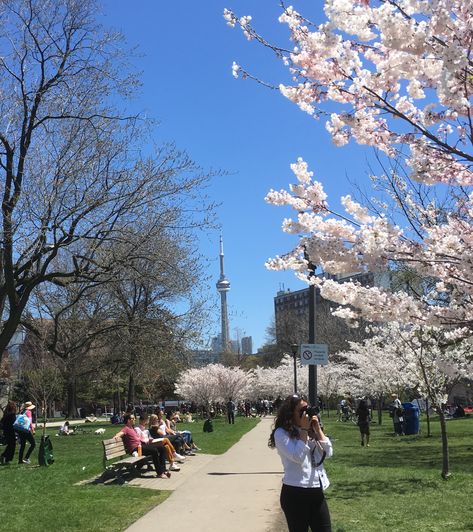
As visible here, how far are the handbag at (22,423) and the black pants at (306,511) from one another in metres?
11.1

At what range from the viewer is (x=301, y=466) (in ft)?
15.6

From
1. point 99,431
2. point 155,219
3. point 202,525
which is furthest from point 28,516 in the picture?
point 99,431

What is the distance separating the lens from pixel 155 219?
1555 centimetres

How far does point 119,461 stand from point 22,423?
13.9 feet

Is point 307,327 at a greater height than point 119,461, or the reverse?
point 307,327

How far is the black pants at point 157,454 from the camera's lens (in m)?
12.0

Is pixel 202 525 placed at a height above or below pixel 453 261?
below

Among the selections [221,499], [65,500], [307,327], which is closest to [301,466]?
[221,499]

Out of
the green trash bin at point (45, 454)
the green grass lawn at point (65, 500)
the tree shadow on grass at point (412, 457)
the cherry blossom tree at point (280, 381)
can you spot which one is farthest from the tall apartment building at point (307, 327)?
the green grass lawn at point (65, 500)

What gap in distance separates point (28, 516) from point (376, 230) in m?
5.77

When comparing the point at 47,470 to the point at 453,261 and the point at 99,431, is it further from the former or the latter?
the point at 99,431

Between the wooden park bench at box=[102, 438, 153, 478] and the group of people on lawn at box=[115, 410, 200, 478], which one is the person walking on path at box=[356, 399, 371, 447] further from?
the wooden park bench at box=[102, 438, 153, 478]

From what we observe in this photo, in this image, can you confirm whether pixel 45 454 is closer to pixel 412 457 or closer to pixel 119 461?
pixel 119 461

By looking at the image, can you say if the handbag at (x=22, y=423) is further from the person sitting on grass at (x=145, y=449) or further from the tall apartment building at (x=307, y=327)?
the tall apartment building at (x=307, y=327)
